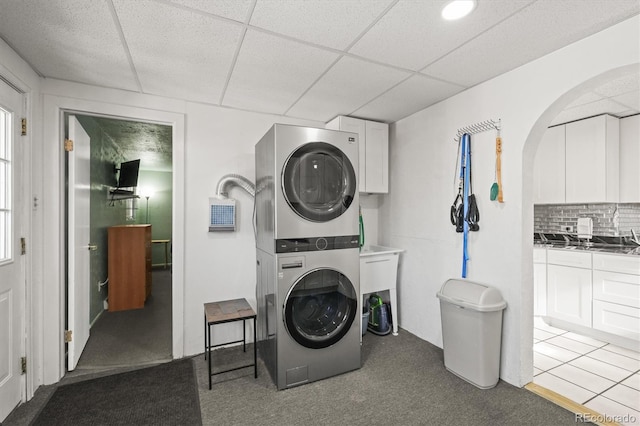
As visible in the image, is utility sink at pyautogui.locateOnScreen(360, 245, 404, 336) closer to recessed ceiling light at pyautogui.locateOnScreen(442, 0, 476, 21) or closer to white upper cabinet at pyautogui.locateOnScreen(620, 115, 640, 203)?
recessed ceiling light at pyautogui.locateOnScreen(442, 0, 476, 21)

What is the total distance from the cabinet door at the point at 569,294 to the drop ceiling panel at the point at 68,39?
15.3 feet

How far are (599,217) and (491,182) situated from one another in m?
2.35

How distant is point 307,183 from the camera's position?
235 cm

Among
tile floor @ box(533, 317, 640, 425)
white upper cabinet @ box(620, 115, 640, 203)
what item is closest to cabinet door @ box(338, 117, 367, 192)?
tile floor @ box(533, 317, 640, 425)

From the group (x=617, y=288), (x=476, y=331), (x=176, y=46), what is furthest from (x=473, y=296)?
(x=176, y=46)

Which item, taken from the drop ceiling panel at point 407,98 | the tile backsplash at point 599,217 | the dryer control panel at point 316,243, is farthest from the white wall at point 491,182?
the tile backsplash at point 599,217

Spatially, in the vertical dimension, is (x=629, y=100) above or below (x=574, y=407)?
above

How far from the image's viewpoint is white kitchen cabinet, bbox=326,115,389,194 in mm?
3277

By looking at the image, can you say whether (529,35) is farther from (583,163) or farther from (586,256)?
(586,256)

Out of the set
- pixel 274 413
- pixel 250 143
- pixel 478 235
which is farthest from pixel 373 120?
pixel 274 413

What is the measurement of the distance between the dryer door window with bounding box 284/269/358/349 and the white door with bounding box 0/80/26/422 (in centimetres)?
181

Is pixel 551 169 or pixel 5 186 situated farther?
pixel 551 169

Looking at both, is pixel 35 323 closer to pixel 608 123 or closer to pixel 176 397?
pixel 176 397

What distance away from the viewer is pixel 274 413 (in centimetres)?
198
